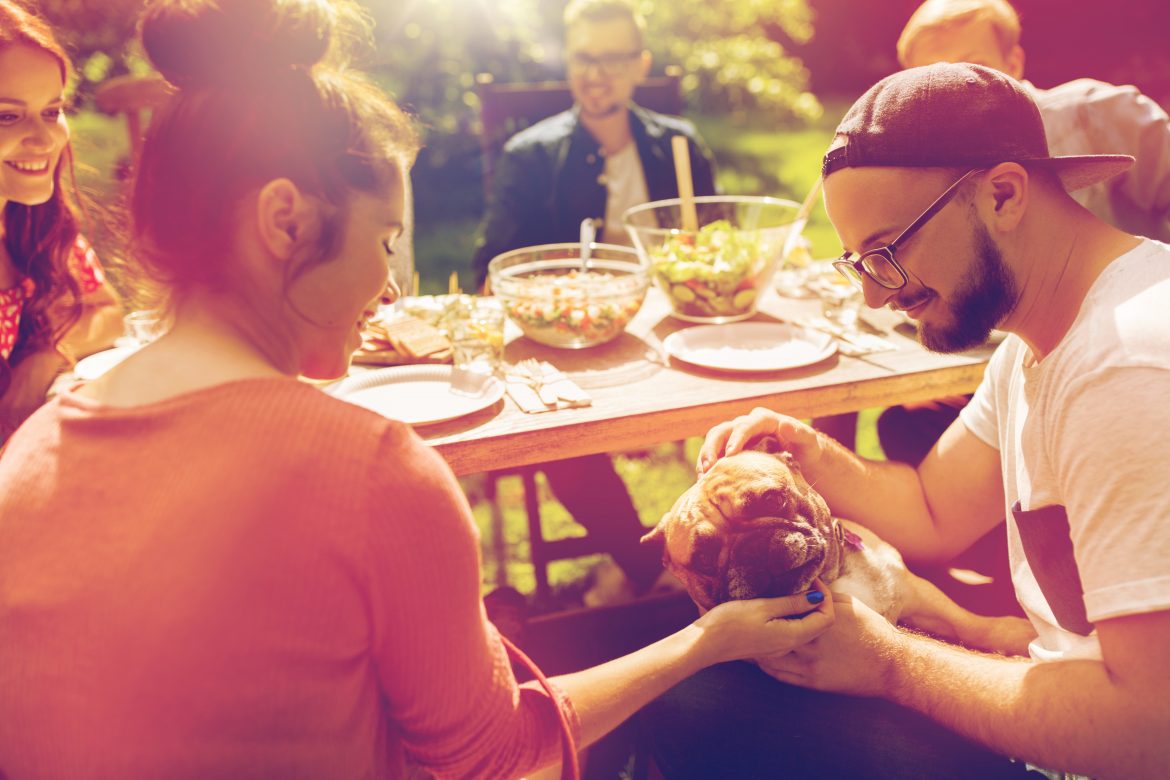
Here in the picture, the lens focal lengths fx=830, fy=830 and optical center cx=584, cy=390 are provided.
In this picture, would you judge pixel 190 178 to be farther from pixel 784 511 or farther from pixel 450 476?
pixel 784 511

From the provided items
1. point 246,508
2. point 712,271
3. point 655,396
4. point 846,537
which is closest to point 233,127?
point 246,508

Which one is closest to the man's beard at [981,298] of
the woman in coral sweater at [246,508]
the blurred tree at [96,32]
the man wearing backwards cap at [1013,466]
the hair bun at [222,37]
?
the man wearing backwards cap at [1013,466]

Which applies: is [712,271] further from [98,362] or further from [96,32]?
[96,32]

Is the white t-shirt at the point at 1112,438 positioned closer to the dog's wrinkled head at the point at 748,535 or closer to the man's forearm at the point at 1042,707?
the man's forearm at the point at 1042,707

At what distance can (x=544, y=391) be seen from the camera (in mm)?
2189

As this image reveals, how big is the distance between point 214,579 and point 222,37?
676 mm

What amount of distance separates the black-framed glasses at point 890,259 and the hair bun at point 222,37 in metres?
1.14

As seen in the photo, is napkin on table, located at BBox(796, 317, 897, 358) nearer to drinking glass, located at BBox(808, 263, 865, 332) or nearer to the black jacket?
drinking glass, located at BBox(808, 263, 865, 332)

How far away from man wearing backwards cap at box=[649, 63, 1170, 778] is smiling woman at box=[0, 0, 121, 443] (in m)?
1.92

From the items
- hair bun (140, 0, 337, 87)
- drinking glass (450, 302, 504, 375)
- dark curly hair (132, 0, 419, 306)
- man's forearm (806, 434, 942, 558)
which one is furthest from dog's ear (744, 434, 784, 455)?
hair bun (140, 0, 337, 87)

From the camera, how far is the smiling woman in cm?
227

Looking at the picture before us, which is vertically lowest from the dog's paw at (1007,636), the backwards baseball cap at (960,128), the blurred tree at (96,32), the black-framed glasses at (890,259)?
the dog's paw at (1007,636)

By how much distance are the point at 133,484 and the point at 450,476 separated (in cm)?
37

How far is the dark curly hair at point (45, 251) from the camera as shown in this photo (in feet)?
7.73
